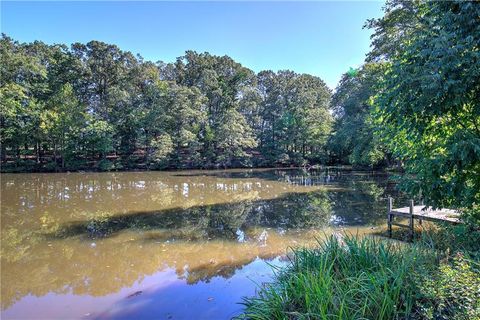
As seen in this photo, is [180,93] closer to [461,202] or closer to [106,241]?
[106,241]

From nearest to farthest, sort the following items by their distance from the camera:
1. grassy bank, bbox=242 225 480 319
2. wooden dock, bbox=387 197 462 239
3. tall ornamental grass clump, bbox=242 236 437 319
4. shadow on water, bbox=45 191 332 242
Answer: grassy bank, bbox=242 225 480 319 → tall ornamental grass clump, bbox=242 236 437 319 → wooden dock, bbox=387 197 462 239 → shadow on water, bbox=45 191 332 242

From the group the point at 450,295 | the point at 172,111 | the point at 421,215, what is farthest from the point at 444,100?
the point at 172,111

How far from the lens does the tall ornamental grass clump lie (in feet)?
10.6

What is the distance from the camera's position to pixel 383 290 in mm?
3520

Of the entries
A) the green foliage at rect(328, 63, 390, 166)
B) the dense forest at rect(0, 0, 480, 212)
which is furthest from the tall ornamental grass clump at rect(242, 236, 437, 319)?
the green foliage at rect(328, 63, 390, 166)

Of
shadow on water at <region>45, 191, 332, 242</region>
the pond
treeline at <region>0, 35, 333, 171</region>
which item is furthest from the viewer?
treeline at <region>0, 35, 333, 171</region>

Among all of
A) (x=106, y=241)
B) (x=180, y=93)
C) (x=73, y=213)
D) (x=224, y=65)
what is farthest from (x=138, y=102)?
(x=106, y=241)

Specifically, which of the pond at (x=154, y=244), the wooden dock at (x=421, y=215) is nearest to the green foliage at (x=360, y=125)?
the pond at (x=154, y=244)

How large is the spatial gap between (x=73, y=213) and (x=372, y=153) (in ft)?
55.7

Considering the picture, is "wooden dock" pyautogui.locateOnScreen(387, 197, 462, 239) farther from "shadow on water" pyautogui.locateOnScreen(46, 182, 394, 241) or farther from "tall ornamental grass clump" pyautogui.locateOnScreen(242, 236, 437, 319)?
"tall ornamental grass clump" pyautogui.locateOnScreen(242, 236, 437, 319)

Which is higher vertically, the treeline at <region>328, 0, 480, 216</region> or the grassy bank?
the treeline at <region>328, 0, 480, 216</region>

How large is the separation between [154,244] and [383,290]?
643cm

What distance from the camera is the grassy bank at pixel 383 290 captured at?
9.89 feet

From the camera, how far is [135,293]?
5.80 m
